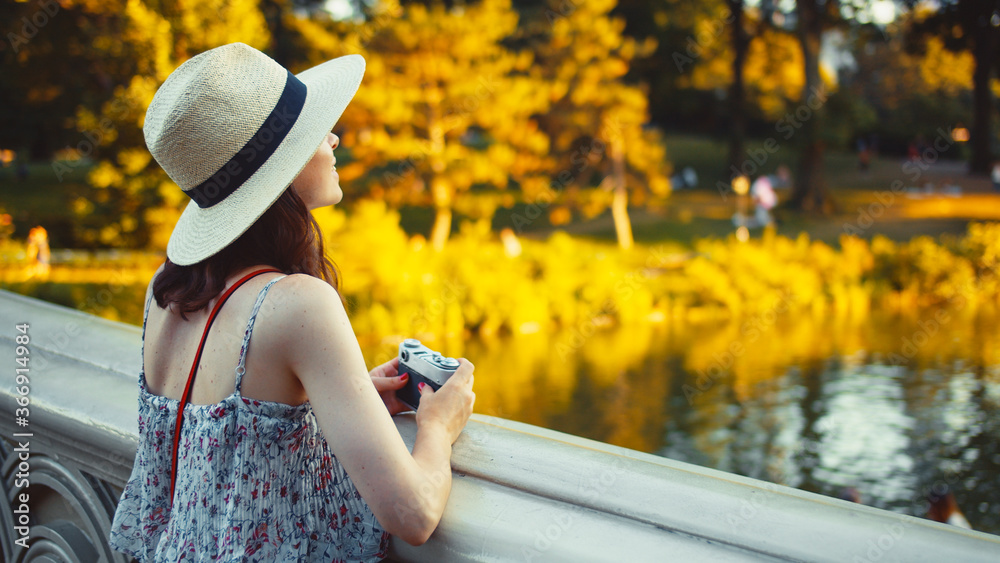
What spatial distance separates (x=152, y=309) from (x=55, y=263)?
35.5 ft

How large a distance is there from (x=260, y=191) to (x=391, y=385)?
0.32 metres

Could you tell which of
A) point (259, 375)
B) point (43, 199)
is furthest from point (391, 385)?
point (43, 199)

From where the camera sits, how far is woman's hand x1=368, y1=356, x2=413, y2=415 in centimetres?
112

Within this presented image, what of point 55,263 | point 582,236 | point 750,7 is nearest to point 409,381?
point 55,263

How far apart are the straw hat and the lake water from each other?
4713 millimetres

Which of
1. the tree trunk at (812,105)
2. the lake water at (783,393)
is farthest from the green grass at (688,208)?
the lake water at (783,393)

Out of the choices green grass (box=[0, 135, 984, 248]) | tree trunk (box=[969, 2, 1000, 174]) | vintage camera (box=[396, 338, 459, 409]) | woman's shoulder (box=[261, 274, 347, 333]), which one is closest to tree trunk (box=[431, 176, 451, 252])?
green grass (box=[0, 135, 984, 248])

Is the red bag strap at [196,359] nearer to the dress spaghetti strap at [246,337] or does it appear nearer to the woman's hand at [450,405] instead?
the dress spaghetti strap at [246,337]

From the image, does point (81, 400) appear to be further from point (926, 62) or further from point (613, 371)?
point (926, 62)

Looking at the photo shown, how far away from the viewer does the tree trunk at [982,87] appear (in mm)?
10416

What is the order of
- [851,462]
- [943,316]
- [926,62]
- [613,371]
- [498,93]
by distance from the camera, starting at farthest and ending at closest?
[926,62] < [498,93] < [943,316] < [613,371] < [851,462]

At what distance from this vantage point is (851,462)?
550 centimetres

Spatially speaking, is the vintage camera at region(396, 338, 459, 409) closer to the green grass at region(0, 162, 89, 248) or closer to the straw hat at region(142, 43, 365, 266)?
the straw hat at region(142, 43, 365, 266)

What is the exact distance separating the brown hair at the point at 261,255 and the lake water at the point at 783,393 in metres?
4.65
